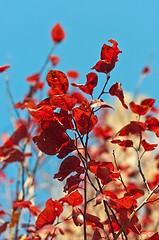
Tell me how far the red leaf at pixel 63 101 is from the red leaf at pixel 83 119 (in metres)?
0.03

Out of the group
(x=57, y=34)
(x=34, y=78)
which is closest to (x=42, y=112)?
(x=34, y=78)

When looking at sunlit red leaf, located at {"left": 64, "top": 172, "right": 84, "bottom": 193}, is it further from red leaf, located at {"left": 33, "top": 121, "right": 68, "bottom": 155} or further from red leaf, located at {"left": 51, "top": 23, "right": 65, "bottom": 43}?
red leaf, located at {"left": 51, "top": 23, "right": 65, "bottom": 43}

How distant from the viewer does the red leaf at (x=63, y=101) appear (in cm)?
99

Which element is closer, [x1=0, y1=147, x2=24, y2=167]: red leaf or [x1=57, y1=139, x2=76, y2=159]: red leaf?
[x1=57, y1=139, x2=76, y2=159]: red leaf

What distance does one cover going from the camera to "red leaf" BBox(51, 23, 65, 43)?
2.54 metres

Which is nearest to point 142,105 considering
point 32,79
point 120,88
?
point 120,88

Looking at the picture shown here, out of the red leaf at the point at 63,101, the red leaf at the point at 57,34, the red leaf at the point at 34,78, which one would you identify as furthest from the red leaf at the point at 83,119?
the red leaf at the point at 57,34

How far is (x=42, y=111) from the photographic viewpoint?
99cm

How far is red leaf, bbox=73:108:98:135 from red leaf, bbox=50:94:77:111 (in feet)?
0.11

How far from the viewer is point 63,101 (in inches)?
39.3

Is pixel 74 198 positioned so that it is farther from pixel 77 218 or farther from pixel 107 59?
pixel 107 59

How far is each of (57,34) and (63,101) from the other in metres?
1.61

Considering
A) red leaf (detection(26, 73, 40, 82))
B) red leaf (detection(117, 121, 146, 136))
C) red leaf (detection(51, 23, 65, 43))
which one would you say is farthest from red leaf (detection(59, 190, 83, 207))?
red leaf (detection(51, 23, 65, 43))

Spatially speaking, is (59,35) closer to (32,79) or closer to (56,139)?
(32,79)
